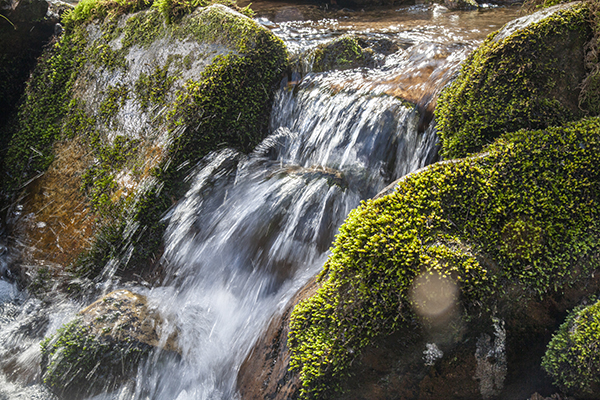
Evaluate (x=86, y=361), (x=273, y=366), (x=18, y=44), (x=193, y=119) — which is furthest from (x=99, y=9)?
(x=273, y=366)

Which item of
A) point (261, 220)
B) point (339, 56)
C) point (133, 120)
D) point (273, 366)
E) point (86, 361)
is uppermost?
point (339, 56)

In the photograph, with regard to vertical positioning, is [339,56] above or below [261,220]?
above

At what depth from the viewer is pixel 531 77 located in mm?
3719

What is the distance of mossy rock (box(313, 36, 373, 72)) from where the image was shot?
20.5 feet

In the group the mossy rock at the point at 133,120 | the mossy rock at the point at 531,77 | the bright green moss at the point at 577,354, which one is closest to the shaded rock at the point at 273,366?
the bright green moss at the point at 577,354

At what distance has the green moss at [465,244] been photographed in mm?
2844

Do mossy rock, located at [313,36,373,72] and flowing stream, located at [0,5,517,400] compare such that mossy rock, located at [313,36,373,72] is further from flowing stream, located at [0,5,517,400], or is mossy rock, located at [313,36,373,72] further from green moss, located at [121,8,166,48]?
green moss, located at [121,8,166,48]

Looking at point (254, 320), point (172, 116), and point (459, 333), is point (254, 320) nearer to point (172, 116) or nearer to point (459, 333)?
point (459, 333)

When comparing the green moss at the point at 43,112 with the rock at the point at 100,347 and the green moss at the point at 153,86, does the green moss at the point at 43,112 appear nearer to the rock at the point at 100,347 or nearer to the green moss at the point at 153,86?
the green moss at the point at 153,86

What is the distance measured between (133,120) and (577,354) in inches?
234

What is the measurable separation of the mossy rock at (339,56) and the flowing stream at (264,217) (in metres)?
0.18

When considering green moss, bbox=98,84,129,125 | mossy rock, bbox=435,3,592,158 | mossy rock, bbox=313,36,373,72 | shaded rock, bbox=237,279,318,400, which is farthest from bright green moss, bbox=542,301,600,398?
green moss, bbox=98,84,129,125

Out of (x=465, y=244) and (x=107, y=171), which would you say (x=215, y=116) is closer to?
(x=107, y=171)

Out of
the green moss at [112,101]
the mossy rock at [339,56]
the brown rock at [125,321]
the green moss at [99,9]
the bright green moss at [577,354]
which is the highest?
the green moss at [99,9]
